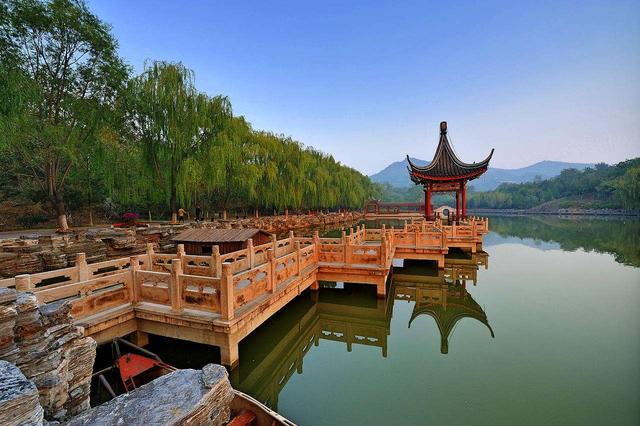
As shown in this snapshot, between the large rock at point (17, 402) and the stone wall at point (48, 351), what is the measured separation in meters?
0.36

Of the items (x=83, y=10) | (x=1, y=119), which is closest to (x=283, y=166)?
(x=83, y=10)

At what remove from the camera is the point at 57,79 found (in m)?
12.5

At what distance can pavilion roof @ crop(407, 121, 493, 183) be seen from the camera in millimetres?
16983

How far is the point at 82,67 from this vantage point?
13.0 meters

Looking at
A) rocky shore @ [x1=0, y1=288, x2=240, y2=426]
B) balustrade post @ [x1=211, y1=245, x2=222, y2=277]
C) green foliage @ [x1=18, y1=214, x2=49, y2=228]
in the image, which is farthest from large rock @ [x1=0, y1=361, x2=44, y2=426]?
green foliage @ [x1=18, y1=214, x2=49, y2=228]

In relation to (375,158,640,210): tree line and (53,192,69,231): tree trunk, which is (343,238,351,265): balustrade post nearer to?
(53,192,69,231): tree trunk

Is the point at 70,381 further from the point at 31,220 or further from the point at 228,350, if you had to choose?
the point at 31,220

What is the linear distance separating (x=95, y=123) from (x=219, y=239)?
9.55 m

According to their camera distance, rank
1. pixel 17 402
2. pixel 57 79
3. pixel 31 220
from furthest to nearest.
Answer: pixel 31 220 < pixel 57 79 < pixel 17 402

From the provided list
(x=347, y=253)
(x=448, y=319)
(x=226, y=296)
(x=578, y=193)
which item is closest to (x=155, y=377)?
(x=226, y=296)

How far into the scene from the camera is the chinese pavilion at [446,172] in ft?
56.2

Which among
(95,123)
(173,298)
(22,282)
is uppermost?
(95,123)

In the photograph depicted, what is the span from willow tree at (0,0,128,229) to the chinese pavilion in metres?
17.8

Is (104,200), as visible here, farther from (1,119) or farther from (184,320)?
(184,320)
